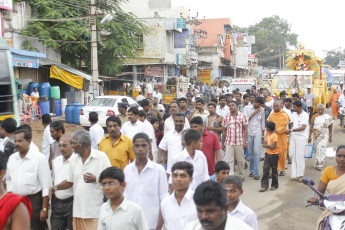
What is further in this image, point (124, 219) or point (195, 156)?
point (195, 156)

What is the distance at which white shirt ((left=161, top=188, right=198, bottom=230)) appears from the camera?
12.3ft

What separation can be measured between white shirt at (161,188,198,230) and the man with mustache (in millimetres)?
2011

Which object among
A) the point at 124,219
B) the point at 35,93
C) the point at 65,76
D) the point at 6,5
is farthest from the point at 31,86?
the point at 124,219

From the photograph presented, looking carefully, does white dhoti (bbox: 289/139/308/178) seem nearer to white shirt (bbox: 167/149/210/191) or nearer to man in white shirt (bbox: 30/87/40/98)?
white shirt (bbox: 167/149/210/191)

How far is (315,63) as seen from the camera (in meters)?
23.0

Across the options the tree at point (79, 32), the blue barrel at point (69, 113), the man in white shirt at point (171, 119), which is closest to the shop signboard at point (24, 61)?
the tree at point (79, 32)

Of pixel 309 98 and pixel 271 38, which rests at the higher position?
pixel 271 38

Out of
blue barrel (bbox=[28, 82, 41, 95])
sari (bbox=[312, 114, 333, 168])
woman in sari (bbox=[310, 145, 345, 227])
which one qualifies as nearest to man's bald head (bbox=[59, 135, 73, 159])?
woman in sari (bbox=[310, 145, 345, 227])

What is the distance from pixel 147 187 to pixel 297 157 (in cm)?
602

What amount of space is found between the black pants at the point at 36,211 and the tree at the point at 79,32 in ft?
45.3

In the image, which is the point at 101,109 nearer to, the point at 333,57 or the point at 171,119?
the point at 171,119

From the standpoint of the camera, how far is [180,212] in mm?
3762

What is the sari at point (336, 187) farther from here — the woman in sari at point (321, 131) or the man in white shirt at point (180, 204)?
the woman in sari at point (321, 131)

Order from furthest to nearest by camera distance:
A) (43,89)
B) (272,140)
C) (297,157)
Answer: (43,89) < (297,157) < (272,140)
